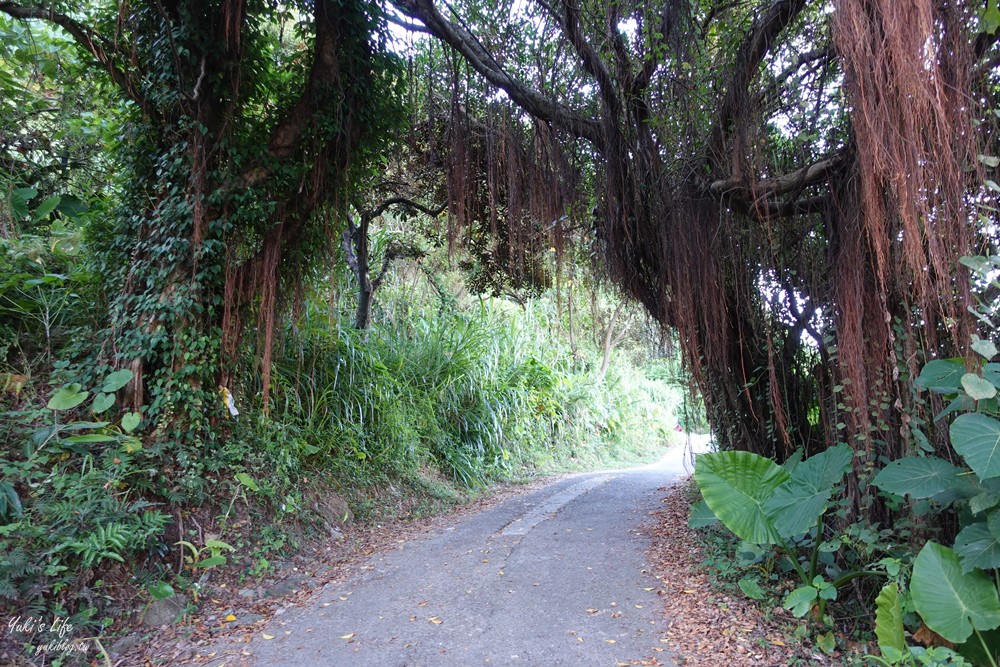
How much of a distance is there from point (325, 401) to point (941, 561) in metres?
5.36

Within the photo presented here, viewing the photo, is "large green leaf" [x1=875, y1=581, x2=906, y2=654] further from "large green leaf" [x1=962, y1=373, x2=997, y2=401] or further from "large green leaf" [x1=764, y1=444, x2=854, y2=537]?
"large green leaf" [x1=962, y1=373, x2=997, y2=401]

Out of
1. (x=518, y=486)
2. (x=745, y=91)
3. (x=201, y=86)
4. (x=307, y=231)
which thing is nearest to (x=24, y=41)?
(x=201, y=86)

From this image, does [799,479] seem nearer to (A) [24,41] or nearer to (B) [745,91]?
(B) [745,91]

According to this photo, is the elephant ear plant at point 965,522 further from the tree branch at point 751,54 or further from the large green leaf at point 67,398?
the large green leaf at point 67,398

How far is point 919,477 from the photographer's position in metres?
3.12

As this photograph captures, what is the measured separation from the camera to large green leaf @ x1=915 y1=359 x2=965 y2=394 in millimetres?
3012

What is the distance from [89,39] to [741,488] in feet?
19.7

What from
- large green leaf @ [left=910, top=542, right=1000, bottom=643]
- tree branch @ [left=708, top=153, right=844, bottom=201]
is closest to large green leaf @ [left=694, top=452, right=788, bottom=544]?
large green leaf @ [left=910, top=542, right=1000, bottom=643]

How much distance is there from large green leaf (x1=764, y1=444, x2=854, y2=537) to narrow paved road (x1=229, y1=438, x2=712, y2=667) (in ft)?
3.20

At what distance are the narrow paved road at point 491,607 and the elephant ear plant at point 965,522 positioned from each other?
1344 mm

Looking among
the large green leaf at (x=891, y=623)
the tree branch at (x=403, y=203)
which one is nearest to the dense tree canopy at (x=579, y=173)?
the large green leaf at (x=891, y=623)

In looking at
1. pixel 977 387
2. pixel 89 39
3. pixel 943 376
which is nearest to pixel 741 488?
pixel 943 376

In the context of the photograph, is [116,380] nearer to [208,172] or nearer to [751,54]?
[208,172]

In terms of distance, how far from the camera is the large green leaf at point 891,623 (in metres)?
2.91
